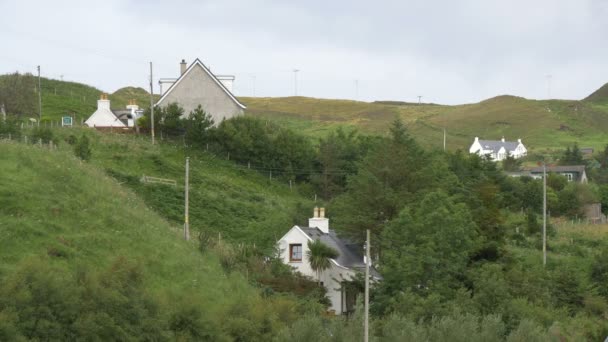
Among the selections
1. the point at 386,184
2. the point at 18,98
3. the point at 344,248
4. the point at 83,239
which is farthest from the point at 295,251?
the point at 18,98

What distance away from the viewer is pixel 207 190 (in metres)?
63.1

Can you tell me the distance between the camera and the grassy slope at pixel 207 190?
57406 millimetres

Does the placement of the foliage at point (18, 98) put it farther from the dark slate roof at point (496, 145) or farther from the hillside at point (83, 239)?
the dark slate roof at point (496, 145)

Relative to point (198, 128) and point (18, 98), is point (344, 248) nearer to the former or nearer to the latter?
point (198, 128)

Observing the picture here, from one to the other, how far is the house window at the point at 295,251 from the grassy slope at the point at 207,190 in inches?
138

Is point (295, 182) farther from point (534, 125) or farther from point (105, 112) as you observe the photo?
point (534, 125)

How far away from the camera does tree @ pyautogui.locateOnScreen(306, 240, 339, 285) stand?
4966cm

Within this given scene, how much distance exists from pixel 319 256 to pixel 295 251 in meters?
2.01

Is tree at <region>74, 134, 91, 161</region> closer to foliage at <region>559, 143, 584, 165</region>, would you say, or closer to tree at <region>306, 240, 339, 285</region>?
tree at <region>306, 240, 339, 285</region>

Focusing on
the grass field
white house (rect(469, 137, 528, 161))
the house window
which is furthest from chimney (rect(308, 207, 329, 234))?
white house (rect(469, 137, 528, 161))

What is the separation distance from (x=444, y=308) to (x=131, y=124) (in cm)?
4118

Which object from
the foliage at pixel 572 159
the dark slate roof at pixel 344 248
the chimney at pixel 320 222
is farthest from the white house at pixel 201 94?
the foliage at pixel 572 159

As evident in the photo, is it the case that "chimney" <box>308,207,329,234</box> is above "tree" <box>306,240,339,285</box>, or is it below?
above

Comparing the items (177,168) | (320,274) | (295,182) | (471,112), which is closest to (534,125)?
(471,112)
